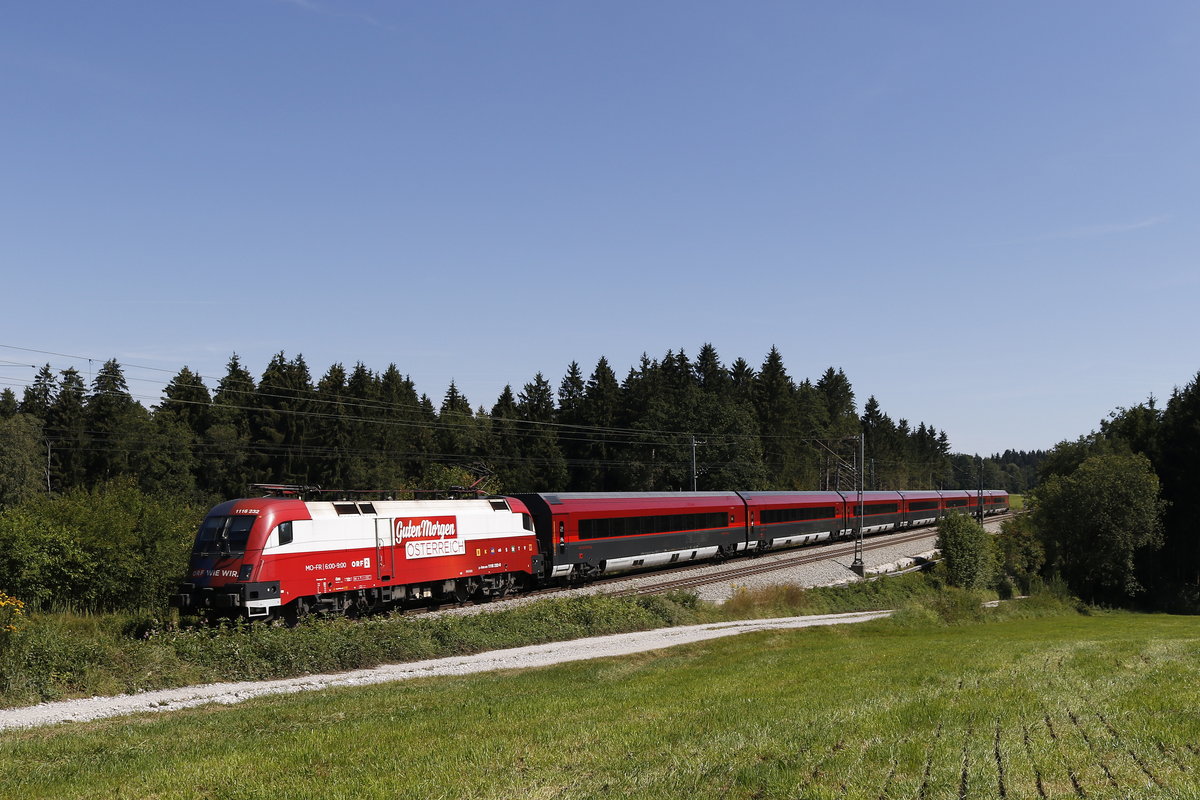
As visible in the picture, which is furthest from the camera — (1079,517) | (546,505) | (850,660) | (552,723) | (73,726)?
(1079,517)

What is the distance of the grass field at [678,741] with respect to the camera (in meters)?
9.17

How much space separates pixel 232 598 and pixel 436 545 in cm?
821

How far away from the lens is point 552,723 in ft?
41.4

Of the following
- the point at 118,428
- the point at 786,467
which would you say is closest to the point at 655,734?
the point at 118,428

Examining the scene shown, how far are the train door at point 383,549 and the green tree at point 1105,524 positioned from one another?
57744 mm

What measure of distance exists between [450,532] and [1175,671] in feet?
74.5

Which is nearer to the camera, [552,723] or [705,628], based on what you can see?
[552,723]

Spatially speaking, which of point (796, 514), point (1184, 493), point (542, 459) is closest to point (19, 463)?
point (542, 459)

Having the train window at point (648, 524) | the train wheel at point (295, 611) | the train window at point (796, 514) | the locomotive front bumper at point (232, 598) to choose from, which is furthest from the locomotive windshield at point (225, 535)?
the train window at point (796, 514)

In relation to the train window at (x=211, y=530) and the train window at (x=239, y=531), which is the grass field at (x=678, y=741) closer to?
the train window at (x=239, y=531)

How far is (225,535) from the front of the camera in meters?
25.9

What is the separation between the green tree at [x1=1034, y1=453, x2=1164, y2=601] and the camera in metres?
68.3

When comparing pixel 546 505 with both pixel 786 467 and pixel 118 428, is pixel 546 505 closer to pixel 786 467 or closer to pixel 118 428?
pixel 118 428

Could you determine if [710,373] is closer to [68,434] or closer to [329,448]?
[329,448]
